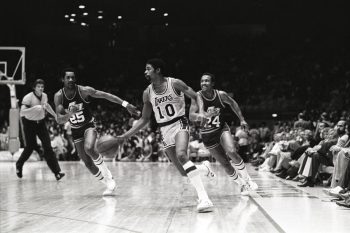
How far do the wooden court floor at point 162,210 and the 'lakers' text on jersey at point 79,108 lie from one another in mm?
998

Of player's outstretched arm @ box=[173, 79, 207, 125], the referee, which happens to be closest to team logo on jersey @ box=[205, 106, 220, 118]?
player's outstretched arm @ box=[173, 79, 207, 125]

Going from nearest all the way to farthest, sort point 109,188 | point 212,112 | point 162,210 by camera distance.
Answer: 1. point 162,210
2. point 212,112
3. point 109,188

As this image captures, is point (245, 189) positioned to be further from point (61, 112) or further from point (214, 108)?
point (61, 112)

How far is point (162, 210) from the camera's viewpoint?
5.91 meters

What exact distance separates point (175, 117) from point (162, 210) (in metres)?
1.06

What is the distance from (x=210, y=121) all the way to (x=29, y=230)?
3.52m

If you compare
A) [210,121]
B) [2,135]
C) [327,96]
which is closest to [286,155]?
[210,121]

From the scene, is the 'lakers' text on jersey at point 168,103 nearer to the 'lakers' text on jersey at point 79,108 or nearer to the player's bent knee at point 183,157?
Answer: the player's bent knee at point 183,157

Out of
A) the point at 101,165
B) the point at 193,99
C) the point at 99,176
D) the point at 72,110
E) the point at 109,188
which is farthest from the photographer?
the point at 99,176

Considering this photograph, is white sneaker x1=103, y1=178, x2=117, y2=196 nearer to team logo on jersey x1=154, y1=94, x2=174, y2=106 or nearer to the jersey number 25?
the jersey number 25

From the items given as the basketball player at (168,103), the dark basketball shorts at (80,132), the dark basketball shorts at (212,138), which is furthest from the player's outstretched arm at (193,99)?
the dark basketball shorts at (80,132)

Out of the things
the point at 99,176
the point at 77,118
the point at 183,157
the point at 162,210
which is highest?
the point at 77,118

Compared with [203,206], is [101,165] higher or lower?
higher

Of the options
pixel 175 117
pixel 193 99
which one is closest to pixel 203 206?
pixel 175 117
